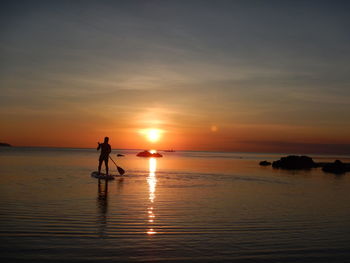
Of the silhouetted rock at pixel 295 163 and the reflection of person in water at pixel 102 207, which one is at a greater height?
the silhouetted rock at pixel 295 163

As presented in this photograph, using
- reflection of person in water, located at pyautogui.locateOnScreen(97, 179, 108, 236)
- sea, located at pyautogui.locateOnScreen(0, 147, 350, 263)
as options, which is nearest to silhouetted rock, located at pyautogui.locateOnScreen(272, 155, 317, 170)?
sea, located at pyautogui.locateOnScreen(0, 147, 350, 263)

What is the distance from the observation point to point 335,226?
10.7 metres

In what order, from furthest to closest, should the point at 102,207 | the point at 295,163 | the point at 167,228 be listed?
the point at 295,163, the point at 102,207, the point at 167,228

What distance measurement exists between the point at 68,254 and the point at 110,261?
1.02 metres

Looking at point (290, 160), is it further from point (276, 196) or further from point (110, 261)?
point (110, 261)

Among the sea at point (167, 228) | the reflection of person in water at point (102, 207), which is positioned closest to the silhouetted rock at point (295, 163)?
the sea at point (167, 228)

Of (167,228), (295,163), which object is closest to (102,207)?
(167,228)

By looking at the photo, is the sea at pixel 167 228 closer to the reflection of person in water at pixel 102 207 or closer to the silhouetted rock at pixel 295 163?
the reflection of person in water at pixel 102 207

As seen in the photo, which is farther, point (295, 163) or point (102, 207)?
point (295, 163)

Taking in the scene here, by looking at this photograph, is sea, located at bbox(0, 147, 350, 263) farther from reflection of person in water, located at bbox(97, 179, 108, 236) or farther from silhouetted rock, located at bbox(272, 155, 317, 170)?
silhouetted rock, located at bbox(272, 155, 317, 170)

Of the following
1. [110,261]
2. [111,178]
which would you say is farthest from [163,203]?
[111,178]

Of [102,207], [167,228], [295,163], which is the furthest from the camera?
[295,163]

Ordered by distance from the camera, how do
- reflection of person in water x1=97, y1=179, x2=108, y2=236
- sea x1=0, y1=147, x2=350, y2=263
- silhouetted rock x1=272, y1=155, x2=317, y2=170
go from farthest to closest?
silhouetted rock x1=272, y1=155, x2=317, y2=170
reflection of person in water x1=97, y1=179, x2=108, y2=236
sea x1=0, y1=147, x2=350, y2=263

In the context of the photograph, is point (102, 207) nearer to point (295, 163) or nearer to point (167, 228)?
point (167, 228)
